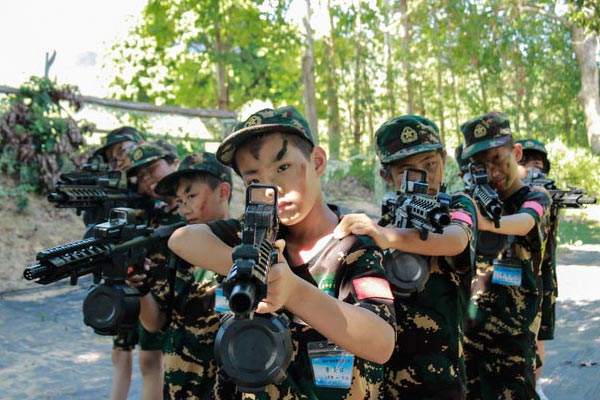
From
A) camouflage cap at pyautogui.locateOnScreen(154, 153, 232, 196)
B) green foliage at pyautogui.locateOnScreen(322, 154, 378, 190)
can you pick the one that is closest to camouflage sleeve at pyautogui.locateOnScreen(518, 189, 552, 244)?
camouflage cap at pyautogui.locateOnScreen(154, 153, 232, 196)

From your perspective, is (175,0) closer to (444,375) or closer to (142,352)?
(142,352)

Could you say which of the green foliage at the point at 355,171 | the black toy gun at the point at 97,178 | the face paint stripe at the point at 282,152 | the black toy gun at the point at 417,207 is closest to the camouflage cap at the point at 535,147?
the black toy gun at the point at 417,207

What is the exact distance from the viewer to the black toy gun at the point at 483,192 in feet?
11.5

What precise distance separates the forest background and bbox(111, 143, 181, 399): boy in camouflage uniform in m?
7.53

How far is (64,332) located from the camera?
7.27 metres

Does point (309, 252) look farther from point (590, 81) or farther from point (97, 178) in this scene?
point (590, 81)

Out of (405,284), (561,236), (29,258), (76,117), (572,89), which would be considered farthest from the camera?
(572,89)

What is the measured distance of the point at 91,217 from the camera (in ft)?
15.6

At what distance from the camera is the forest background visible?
11.9 metres

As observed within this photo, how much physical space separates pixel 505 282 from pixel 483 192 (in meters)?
0.63

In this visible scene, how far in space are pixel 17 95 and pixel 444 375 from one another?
35.4ft

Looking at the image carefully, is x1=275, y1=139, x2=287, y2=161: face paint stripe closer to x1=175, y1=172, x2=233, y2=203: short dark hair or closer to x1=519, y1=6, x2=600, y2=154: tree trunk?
→ x1=175, y1=172, x2=233, y2=203: short dark hair

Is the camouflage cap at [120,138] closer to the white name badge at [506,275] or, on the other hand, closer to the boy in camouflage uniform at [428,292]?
the boy in camouflage uniform at [428,292]

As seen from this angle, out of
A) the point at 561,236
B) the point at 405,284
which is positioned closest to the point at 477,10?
the point at 561,236
